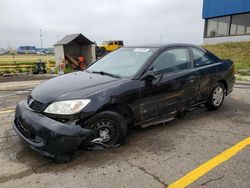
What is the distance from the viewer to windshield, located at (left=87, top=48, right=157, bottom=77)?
159 inches

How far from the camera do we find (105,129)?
11.4 ft

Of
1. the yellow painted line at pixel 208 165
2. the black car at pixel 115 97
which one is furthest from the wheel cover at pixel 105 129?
the yellow painted line at pixel 208 165

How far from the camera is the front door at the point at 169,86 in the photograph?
3939 millimetres

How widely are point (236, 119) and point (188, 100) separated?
46.3 inches

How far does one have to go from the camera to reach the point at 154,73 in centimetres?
406

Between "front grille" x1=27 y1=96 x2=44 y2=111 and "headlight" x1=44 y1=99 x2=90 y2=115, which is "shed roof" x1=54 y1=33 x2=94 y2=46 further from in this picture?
"headlight" x1=44 y1=99 x2=90 y2=115

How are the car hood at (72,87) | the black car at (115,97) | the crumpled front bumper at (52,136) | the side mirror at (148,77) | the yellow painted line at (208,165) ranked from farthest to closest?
the side mirror at (148,77) → the car hood at (72,87) → the black car at (115,97) → the crumpled front bumper at (52,136) → the yellow painted line at (208,165)

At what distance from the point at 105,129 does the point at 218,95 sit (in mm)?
3132

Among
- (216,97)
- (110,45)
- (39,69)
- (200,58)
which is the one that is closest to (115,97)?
(200,58)

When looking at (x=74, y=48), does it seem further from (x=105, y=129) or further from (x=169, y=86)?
(x=105, y=129)

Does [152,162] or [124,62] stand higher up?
[124,62]

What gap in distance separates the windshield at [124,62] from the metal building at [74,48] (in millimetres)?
10615

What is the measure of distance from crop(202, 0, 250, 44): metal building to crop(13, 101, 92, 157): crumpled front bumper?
20.2 m

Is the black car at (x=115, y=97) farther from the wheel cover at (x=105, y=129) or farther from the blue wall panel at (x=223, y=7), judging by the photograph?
the blue wall panel at (x=223, y=7)
